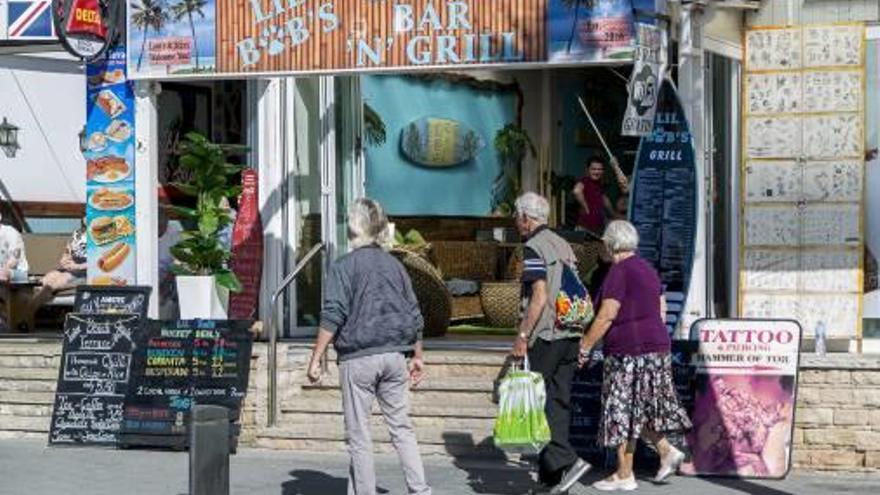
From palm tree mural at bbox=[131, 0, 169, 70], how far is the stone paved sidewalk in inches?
138

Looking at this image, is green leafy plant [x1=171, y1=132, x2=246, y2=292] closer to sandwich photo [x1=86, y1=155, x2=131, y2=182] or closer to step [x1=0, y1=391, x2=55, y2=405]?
sandwich photo [x1=86, y1=155, x2=131, y2=182]

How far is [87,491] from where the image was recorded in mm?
11094

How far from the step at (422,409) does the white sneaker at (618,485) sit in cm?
166

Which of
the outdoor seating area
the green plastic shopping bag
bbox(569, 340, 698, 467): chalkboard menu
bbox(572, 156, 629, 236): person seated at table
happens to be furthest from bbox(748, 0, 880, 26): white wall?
the green plastic shopping bag

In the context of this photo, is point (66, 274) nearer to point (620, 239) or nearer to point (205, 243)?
point (205, 243)

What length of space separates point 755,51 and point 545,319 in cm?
417

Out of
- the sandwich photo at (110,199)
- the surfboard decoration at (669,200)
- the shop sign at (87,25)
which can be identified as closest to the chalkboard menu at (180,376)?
the sandwich photo at (110,199)

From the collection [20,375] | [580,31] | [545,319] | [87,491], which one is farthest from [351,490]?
[20,375]

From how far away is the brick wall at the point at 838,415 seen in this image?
448 inches

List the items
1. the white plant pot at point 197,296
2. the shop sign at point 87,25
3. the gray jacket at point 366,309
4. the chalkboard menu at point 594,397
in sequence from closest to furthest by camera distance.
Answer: the gray jacket at point 366,309, the chalkboard menu at point 594,397, the shop sign at point 87,25, the white plant pot at point 197,296

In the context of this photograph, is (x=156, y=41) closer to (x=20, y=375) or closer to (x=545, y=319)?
(x=20, y=375)

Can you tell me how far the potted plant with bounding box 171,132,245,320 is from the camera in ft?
45.5

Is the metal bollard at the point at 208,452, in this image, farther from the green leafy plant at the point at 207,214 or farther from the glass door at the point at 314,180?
the glass door at the point at 314,180

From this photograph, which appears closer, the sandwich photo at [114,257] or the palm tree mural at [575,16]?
the palm tree mural at [575,16]
